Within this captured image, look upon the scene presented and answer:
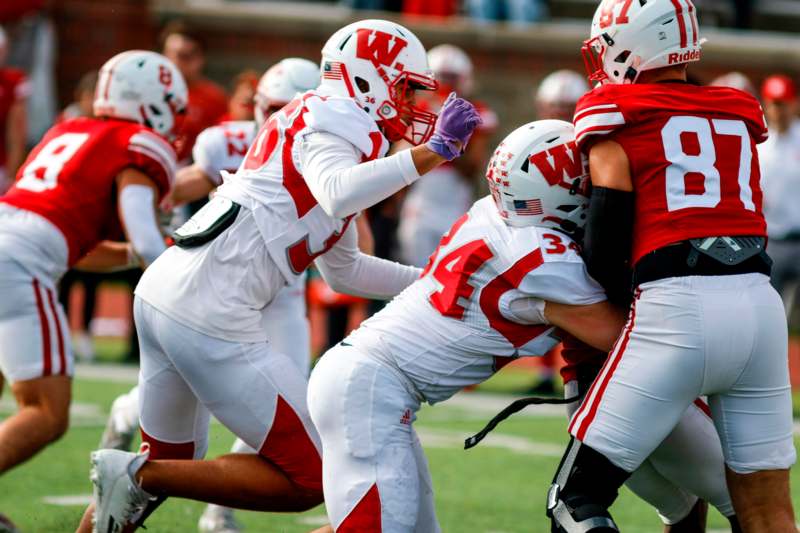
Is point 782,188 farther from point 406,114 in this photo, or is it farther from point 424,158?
point 424,158

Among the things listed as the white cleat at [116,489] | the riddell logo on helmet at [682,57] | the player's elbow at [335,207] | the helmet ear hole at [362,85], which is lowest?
the white cleat at [116,489]

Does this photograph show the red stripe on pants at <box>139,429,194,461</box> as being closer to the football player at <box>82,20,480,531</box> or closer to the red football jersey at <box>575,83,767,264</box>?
the football player at <box>82,20,480,531</box>

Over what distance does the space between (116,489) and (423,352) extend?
1.06 metres

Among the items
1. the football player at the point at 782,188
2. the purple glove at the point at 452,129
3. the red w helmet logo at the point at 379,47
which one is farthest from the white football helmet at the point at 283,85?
the football player at the point at 782,188

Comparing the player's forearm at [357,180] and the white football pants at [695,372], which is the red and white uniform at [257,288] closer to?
the player's forearm at [357,180]

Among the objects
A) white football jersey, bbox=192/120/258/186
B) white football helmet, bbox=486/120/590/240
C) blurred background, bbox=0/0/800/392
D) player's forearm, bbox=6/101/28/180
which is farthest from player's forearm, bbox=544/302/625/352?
blurred background, bbox=0/0/800/392

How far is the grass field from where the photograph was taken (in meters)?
5.34

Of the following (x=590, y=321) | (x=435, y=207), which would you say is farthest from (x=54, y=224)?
(x=435, y=207)

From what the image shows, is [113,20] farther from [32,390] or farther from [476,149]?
[32,390]

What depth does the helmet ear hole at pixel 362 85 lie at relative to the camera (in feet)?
13.4

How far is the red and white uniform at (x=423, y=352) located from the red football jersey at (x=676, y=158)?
0.24 m

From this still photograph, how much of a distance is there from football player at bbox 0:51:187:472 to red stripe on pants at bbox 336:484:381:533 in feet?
4.65

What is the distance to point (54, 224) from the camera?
16.1ft

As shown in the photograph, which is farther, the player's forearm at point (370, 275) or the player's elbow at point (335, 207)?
the player's forearm at point (370, 275)
